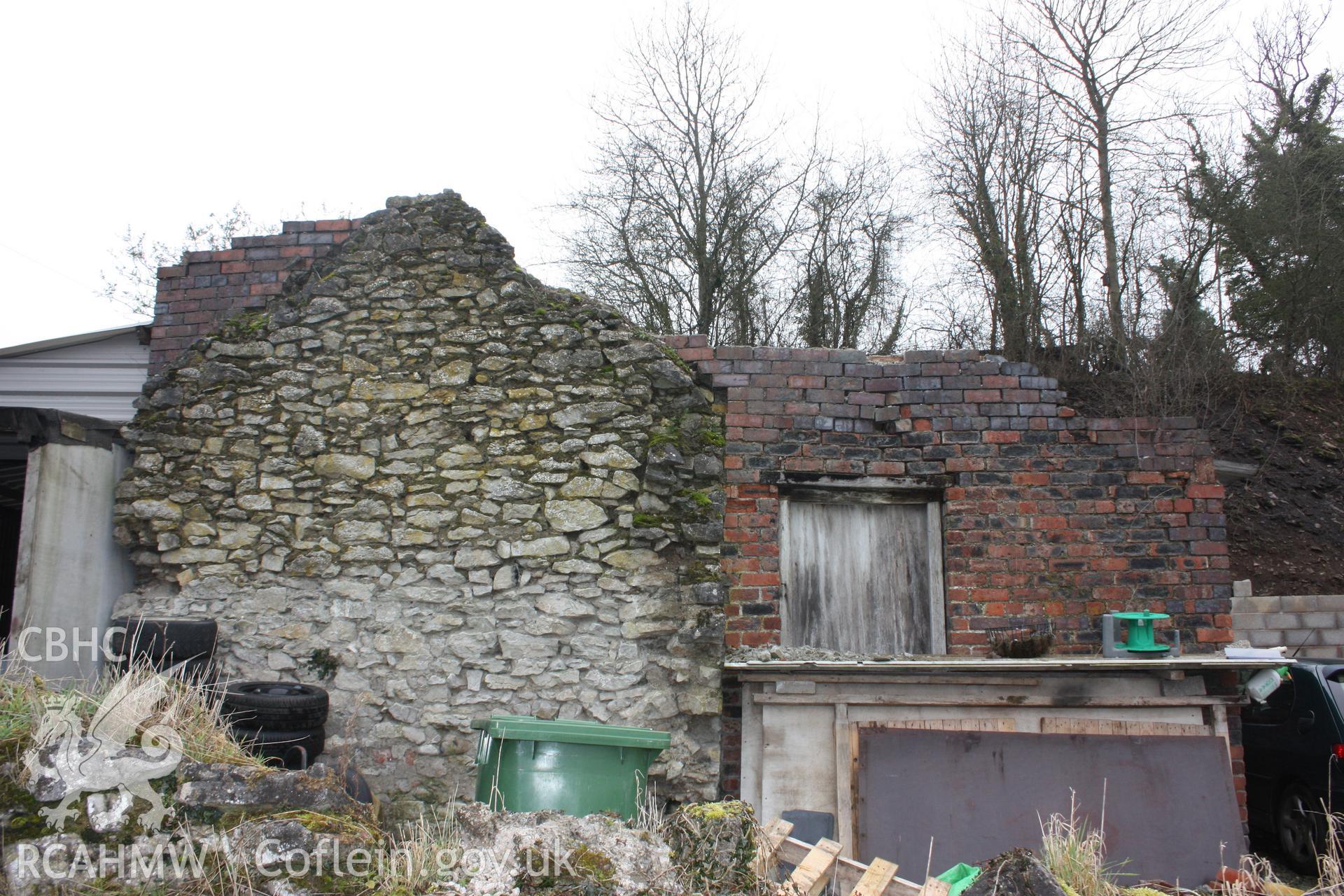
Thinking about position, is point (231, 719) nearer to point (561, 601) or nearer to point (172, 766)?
point (172, 766)

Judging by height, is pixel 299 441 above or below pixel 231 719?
above

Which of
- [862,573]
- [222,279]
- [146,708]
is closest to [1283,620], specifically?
[862,573]

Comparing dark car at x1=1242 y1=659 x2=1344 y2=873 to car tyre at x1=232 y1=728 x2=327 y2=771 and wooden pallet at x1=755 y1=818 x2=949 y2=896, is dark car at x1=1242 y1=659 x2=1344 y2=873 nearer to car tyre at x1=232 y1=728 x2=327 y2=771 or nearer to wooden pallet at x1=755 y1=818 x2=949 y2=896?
wooden pallet at x1=755 y1=818 x2=949 y2=896

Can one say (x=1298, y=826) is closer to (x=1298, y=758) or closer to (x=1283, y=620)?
(x=1298, y=758)

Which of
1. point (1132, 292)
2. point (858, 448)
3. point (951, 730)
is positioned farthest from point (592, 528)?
point (1132, 292)

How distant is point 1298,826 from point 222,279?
9343mm

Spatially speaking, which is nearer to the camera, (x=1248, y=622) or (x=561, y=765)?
(x=561, y=765)

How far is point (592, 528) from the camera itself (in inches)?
225

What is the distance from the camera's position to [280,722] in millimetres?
5031

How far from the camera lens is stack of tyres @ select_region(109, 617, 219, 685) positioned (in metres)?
5.33

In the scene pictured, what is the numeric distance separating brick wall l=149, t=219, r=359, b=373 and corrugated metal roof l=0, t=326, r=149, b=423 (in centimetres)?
61

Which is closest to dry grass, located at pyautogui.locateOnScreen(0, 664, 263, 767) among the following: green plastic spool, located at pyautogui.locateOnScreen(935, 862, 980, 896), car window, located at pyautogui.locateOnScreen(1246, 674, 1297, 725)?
green plastic spool, located at pyautogui.locateOnScreen(935, 862, 980, 896)

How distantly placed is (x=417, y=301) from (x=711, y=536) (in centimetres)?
266

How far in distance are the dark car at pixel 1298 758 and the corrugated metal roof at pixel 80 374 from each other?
946cm
